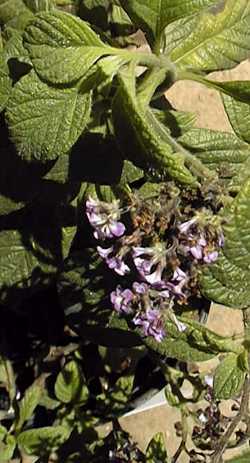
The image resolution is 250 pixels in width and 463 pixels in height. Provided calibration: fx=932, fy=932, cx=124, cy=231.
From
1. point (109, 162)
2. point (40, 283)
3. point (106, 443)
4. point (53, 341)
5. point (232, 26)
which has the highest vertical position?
point (232, 26)

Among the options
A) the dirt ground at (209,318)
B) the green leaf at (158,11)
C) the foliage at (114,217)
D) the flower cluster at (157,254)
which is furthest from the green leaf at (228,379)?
the dirt ground at (209,318)

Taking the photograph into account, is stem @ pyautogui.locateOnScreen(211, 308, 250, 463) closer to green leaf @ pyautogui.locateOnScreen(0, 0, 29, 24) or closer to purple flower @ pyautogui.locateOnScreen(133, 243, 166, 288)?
purple flower @ pyautogui.locateOnScreen(133, 243, 166, 288)

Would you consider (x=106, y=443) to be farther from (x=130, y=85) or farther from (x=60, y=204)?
(x=130, y=85)

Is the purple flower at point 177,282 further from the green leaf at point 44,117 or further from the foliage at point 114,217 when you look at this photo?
the green leaf at point 44,117

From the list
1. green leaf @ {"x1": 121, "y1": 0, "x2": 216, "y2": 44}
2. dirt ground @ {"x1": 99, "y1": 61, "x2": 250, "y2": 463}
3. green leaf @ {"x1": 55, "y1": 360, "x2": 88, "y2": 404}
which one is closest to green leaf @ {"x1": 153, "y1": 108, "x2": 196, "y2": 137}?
green leaf @ {"x1": 121, "y1": 0, "x2": 216, "y2": 44}

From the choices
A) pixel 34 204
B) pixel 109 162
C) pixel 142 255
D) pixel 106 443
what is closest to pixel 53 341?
pixel 106 443

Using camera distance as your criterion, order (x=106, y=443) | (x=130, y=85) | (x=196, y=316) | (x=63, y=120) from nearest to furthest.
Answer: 1. (x=130, y=85)
2. (x=63, y=120)
3. (x=196, y=316)
4. (x=106, y=443)

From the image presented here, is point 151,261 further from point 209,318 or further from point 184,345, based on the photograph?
point 209,318
